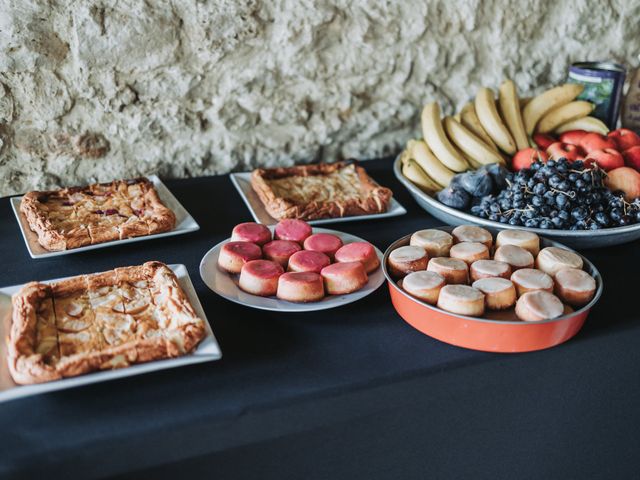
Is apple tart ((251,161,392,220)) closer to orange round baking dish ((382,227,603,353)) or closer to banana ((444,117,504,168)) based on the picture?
banana ((444,117,504,168))

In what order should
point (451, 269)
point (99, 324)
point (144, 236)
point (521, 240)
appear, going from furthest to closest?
1. point (144, 236)
2. point (521, 240)
3. point (451, 269)
4. point (99, 324)

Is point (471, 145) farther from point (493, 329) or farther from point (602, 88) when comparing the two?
point (493, 329)

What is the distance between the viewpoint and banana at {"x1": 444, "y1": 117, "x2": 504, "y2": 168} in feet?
5.05

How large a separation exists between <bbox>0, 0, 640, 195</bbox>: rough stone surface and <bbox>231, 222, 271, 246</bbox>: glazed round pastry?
0.51 metres

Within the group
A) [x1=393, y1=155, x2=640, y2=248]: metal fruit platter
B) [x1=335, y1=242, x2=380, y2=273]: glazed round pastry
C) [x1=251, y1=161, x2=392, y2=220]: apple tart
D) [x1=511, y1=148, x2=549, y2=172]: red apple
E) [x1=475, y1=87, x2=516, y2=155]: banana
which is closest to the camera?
[x1=335, y1=242, x2=380, y2=273]: glazed round pastry

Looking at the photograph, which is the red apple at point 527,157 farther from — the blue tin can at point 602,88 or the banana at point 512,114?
the blue tin can at point 602,88

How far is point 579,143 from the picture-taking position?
1.63 metres

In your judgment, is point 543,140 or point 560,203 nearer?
point 560,203

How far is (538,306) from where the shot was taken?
3.17 feet

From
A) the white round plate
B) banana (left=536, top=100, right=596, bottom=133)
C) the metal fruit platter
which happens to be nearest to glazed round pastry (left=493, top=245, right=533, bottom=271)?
the metal fruit platter

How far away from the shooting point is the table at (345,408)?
84cm

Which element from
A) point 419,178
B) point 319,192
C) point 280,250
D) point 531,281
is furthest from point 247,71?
point 531,281

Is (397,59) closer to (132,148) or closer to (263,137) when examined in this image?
(263,137)

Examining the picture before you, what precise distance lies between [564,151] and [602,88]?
1.09 ft
